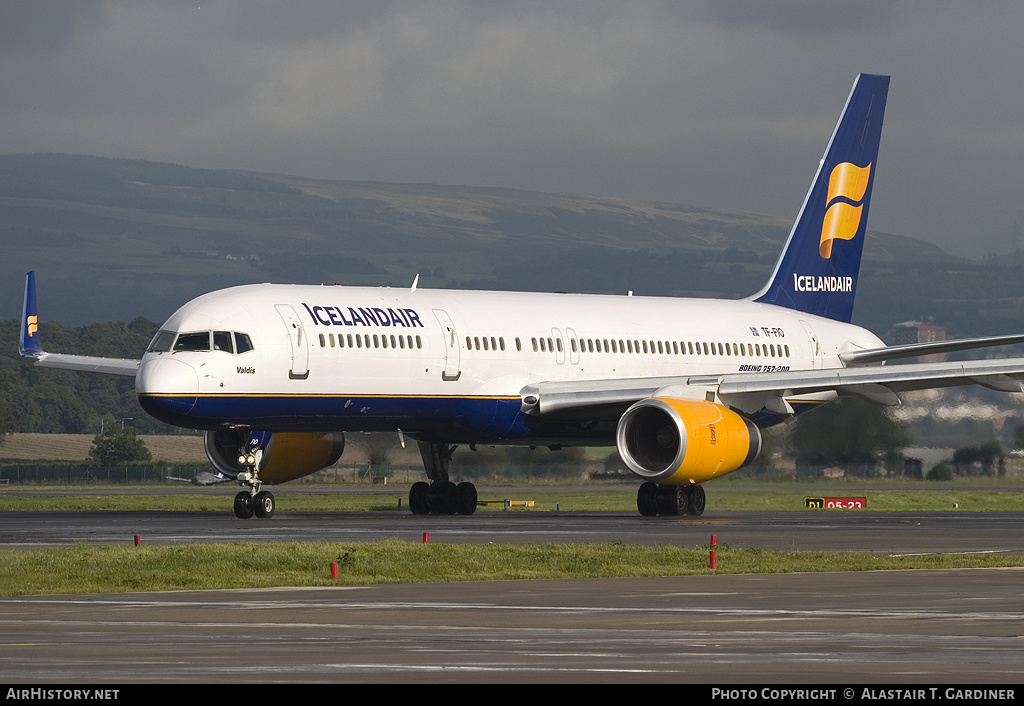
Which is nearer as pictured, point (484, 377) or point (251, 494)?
point (251, 494)

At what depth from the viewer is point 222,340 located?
1411 inches

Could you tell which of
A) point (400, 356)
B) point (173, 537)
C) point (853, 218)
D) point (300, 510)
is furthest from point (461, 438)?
point (853, 218)

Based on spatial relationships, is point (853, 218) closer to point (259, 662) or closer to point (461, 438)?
point (461, 438)

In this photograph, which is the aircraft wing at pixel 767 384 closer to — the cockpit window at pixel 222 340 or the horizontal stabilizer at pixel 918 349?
the horizontal stabilizer at pixel 918 349

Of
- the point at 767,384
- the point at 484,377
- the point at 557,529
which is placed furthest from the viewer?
the point at 484,377

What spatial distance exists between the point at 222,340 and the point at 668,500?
10414 millimetres

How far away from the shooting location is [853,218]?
164ft

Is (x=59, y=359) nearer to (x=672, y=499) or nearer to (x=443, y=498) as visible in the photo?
(x=443, y=498)

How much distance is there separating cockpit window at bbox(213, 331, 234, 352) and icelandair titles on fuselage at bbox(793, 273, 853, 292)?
1875 cm

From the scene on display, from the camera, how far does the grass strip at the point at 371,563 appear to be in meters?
21.9

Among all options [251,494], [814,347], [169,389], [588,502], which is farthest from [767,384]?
[588,502]

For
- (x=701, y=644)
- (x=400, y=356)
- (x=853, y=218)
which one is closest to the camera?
(x=701, y=644)

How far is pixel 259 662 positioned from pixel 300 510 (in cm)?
3144
